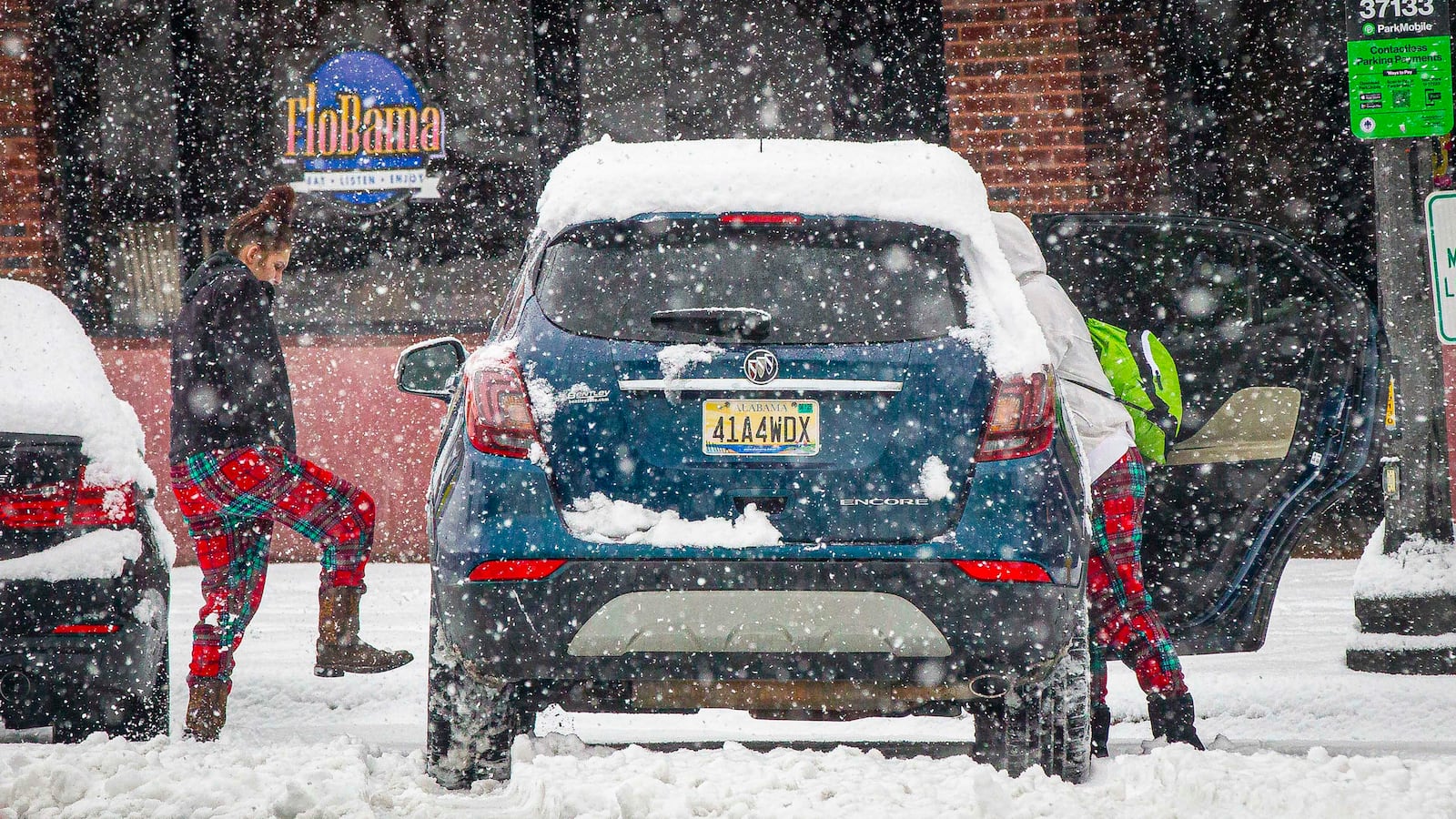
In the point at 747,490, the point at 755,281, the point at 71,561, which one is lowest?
the point at 71,561

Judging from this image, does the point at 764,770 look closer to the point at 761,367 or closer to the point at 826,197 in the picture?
the point at 761,367

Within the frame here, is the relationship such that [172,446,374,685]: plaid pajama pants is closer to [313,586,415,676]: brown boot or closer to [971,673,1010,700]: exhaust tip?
[313,586,415,676]: brown boot

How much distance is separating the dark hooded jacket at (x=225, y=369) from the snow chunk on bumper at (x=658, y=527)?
7.21 feet

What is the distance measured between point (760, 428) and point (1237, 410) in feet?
9.94

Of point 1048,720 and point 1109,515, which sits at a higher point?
point 1109,515

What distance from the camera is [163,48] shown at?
34.5 feet

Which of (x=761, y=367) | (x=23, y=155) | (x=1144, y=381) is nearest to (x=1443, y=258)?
(x=1144, y=381)

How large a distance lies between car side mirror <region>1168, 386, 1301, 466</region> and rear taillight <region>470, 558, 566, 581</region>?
3.02 m

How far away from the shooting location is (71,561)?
4.54 m

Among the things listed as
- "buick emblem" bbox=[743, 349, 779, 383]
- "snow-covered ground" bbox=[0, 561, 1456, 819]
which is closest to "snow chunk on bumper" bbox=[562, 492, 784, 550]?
"buick emblem" bbox=[743, 349, 779, 383]

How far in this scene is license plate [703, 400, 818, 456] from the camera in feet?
11.6

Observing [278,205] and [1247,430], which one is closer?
[278,205]

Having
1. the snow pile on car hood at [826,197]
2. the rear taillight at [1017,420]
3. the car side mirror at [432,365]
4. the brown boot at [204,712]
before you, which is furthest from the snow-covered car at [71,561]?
the rear taillight at [1017,420]

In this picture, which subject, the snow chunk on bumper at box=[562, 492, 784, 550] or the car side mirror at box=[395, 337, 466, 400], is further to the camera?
the car side mirror at box=[395, 337, 466, 400]
